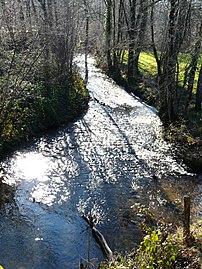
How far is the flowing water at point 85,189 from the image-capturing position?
8.53 metres

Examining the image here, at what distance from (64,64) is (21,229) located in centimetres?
1323

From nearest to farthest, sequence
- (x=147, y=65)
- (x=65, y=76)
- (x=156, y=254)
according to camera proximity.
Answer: (x=156, y=254) → (x=65, y=76) → (x=147, y=65)

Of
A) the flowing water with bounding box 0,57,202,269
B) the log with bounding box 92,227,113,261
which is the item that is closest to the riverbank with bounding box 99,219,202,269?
the log with bounding box 92,227,113,261

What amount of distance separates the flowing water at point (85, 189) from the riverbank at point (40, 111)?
2.08 feet

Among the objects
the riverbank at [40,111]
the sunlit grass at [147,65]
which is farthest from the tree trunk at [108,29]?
the riverbank at [40,111]

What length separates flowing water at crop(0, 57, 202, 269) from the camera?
8.53m

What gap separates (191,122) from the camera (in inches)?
628

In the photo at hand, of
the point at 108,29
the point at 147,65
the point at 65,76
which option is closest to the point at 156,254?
the point at 65,76

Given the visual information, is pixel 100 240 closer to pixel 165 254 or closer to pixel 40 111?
pixel 165 254

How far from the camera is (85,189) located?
11484 millimetres

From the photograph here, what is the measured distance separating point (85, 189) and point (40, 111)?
6.56 meters

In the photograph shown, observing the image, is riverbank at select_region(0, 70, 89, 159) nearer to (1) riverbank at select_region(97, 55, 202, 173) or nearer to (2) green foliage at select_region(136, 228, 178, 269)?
(1) riverbank at select_region(97, 55, 202, 173)

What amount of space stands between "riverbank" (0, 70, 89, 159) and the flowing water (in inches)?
25.0

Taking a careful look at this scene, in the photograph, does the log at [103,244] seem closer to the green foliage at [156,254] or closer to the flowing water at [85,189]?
the flowing water at [85,189]
